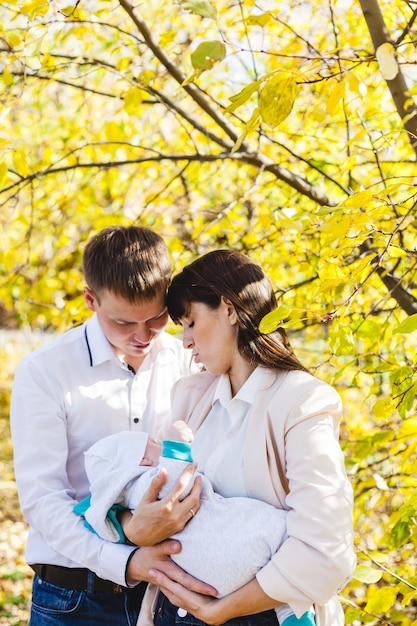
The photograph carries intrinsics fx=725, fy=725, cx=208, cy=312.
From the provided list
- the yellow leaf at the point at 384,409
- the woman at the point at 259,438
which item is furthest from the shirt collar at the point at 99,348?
the yellow leaf at the point at 384,409

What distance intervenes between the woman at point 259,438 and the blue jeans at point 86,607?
16 cm

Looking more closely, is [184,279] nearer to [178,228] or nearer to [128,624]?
[128,624]

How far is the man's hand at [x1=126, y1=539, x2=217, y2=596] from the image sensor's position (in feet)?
5.41

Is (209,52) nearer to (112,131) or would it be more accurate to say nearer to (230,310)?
(230,310)

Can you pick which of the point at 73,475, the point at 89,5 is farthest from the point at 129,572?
the point at 89,5

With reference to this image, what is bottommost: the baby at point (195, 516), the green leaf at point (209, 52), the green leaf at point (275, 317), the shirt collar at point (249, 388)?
the baby at point (195, 516)

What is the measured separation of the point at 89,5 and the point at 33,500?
86.8 inches

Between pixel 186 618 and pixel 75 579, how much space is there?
1.28 ft

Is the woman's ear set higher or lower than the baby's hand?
higher

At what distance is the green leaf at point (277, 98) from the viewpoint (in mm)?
1496

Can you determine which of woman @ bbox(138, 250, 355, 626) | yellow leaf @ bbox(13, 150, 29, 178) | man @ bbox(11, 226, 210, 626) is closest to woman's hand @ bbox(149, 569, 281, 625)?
woman @ bbox(138, 250, 355, 626)

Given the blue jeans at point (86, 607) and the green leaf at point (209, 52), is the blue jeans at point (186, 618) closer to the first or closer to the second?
the blue jeans at point (86, 607)

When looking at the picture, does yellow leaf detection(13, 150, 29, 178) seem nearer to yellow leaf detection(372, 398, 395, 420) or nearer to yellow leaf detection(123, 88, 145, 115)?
yellow leaf detection(123, 88, 145, 115)

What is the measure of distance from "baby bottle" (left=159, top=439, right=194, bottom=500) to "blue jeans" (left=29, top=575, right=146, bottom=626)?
1.33 feet
